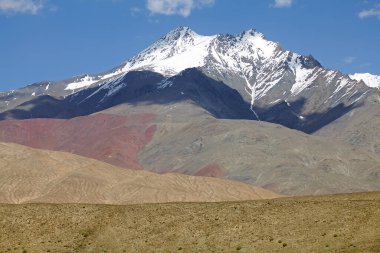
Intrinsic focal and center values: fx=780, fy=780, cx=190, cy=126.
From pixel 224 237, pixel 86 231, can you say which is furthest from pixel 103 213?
pixel 224 237

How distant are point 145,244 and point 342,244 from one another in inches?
739

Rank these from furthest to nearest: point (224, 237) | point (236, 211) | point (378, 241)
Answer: point (236, 211), point (224, 237), point (378, 241)

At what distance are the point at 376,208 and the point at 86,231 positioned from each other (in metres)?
28.1

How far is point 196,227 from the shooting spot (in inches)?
2990

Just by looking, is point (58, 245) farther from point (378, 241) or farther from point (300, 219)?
point (378, 241)

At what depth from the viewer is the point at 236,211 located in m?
79.3

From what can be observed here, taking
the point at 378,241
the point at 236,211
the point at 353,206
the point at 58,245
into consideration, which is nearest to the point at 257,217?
the point at 236,211

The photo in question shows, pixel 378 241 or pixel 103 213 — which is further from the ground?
pixel 103 213

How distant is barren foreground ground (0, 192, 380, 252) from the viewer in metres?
69.0

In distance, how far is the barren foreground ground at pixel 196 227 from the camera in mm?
69000

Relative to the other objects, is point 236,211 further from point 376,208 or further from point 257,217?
point 376,208

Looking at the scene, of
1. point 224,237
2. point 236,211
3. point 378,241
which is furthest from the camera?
point 236,211

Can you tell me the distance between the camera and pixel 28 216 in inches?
3199

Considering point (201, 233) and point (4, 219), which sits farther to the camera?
point (4, 219)
